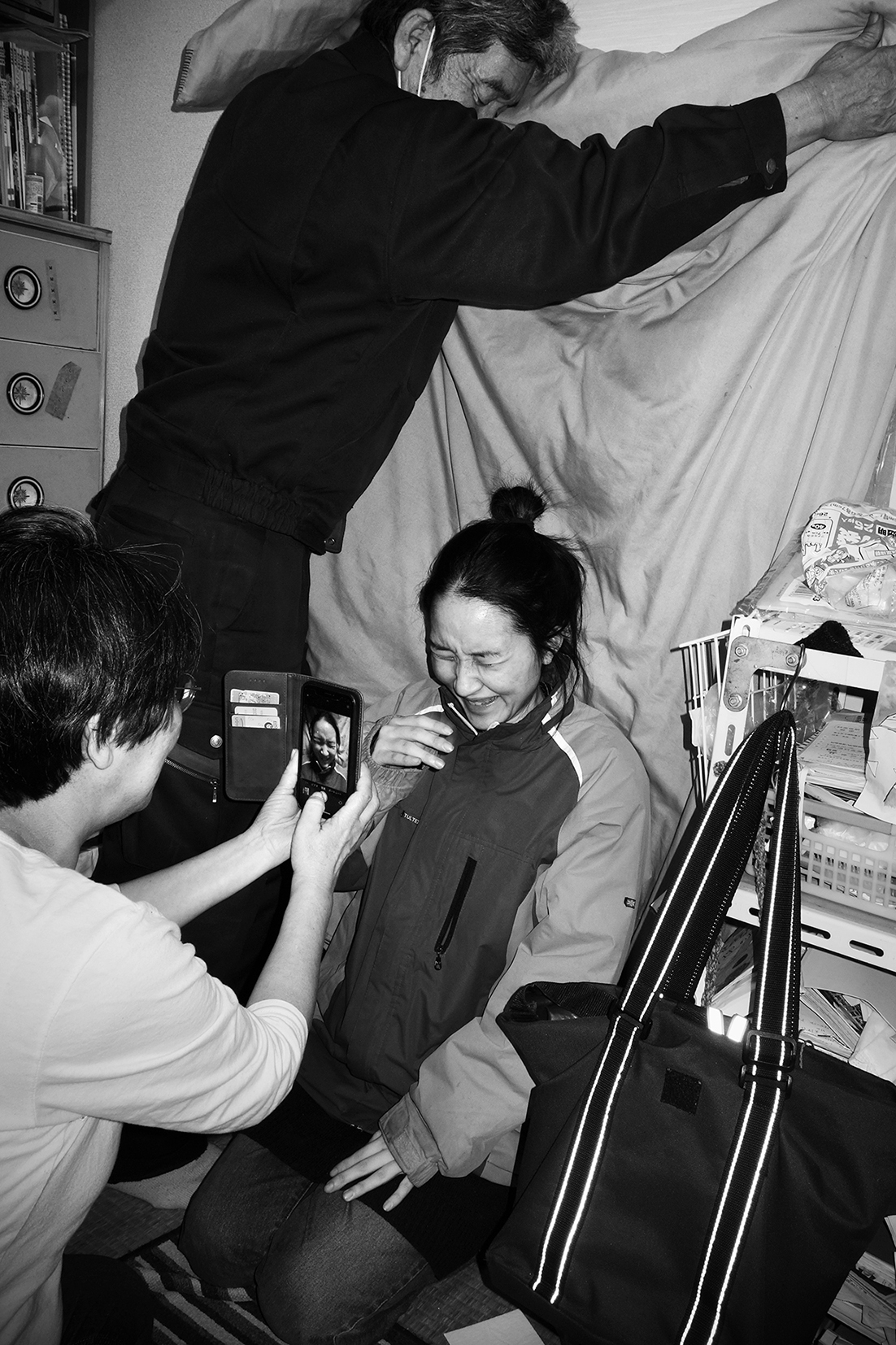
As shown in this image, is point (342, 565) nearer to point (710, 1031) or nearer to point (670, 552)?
point (670, 552)

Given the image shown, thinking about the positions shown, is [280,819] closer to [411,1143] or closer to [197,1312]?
[411,1143]

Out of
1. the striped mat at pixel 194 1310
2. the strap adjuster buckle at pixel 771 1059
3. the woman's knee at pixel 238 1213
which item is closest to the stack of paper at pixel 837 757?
the strap adjuster buckle at pixel 771 1059

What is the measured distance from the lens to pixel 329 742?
1.18m

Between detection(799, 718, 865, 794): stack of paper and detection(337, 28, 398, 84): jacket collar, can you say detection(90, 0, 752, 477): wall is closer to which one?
detection(337, 28, 398, 84): jacket collar

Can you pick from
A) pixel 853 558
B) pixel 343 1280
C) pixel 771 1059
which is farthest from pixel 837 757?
pixel 343 1280

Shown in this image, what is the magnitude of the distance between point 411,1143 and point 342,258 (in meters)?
1.13

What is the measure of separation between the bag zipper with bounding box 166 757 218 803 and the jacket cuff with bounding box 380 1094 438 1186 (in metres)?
0.50

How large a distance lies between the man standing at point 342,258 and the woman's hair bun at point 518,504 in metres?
0.20

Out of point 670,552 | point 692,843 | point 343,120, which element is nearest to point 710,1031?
point 692,843

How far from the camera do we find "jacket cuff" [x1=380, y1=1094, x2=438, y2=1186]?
45.3 inches

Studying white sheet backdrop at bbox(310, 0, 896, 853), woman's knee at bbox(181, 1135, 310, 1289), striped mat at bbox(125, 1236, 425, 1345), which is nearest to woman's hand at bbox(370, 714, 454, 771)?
white sheet backdrop at bbox(310, 0, 896, 853)

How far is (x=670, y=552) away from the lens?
128cm

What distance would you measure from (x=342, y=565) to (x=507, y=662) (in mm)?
509

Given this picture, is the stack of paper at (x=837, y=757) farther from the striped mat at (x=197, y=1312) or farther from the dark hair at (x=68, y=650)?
the striped mat at (x=197, y=1312)
